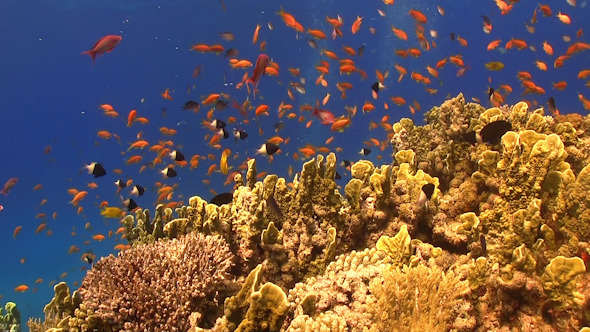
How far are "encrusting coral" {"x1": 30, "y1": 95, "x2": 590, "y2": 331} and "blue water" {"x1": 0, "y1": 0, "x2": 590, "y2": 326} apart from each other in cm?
3090

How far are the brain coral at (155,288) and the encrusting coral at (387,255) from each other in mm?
13

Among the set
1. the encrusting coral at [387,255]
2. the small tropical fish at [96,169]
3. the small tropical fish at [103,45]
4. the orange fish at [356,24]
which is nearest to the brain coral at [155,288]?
the encrusting coral at [387,255]

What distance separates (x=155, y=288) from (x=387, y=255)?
221 cm

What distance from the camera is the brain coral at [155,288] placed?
3029 millimetres

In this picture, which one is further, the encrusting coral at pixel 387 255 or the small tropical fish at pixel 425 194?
the small tropical fish at pixel 425 194

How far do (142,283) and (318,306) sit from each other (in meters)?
1.53

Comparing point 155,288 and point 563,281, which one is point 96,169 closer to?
point 155,288

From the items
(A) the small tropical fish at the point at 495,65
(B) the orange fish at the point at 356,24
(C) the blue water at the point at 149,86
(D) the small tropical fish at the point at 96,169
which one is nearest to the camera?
(D) the small tropical fish at the point at 96,169

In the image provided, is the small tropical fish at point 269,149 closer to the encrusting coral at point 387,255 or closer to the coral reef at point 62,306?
the encrusting coral at point 387,255

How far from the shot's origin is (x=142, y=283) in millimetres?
3068

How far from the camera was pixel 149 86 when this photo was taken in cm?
7288

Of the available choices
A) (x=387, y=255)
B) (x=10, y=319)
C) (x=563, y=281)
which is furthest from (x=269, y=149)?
(x=10, y=319)

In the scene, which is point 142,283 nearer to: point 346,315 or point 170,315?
point 170,315

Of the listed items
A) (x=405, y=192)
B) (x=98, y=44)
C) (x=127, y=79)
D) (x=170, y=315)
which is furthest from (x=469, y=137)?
(x=127, y=79)
